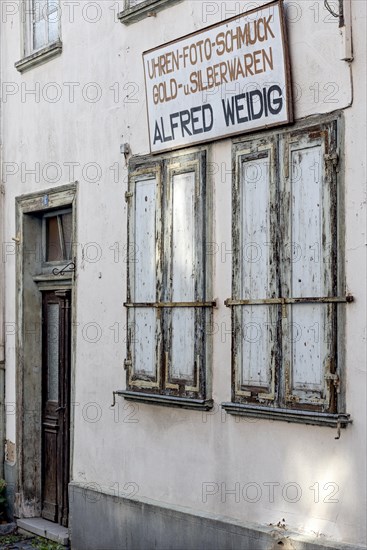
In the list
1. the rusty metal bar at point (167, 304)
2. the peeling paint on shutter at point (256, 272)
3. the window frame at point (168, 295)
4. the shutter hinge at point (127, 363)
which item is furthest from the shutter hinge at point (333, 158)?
the shutter hinge at point (127, 363)

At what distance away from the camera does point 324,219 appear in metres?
7.05

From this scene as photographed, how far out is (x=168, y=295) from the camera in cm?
859

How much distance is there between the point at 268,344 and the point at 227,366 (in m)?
0.57

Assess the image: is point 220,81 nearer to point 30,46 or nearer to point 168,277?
point 168,277

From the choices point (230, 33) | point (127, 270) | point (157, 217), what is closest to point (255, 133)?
point (230, 33)

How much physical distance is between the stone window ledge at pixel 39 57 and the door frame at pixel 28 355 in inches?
53.1

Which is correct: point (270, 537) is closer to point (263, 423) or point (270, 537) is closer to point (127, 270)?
point (263, 423)

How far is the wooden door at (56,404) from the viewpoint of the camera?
10477mm

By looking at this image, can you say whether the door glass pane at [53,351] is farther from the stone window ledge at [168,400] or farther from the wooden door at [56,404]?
the stone window ledge at [168,400]

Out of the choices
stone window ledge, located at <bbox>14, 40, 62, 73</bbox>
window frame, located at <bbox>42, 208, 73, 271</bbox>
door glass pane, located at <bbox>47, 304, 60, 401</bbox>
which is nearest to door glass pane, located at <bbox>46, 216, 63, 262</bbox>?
window frame, located at <bbox>42, 208, 73, 271</bbox>

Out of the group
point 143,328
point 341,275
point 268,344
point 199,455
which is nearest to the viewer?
point 341,275

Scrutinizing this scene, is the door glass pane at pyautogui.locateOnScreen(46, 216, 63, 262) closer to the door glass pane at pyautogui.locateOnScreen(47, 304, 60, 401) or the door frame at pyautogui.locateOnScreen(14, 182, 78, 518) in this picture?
the door frame at pyautogui.locateOnScreen(14, 182, 78, 518)

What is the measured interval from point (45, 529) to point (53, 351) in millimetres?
1808

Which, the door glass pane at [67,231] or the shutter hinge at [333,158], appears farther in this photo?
the door glass pane at [67,231]
